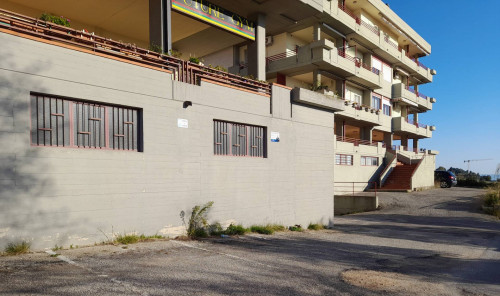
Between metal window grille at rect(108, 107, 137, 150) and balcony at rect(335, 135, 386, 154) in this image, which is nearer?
metal window grille at rect(108, 107, 137, 150)

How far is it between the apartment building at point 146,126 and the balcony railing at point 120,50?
0.14 feet

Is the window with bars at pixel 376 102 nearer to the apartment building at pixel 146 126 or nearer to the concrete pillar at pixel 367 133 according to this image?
the concrete pillar at pixel 367 133

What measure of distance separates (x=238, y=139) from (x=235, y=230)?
2909mm

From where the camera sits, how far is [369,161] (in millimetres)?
30422

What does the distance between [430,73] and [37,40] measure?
4711cm

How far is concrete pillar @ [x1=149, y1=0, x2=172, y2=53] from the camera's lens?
38.0 feet

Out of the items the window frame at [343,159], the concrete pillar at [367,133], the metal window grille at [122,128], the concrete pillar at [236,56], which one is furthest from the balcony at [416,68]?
the metal window grille at [122,128]

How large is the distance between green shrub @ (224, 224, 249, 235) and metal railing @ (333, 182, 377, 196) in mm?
16434

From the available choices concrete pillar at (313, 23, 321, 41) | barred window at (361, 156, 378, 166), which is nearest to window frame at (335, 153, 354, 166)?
barred window at (361, 156, 378, 166)

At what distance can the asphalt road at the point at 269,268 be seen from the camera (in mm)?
5137

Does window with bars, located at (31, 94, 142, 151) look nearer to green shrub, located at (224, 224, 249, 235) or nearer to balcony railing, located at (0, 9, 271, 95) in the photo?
balcony railing, located at (0, 9, 271, 95)

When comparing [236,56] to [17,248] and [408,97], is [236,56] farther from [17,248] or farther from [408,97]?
[408,97]

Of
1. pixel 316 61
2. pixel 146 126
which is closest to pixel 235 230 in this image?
pixel 146 126

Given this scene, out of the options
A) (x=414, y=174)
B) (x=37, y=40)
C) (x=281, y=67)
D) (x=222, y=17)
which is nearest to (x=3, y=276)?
(x=37, y=40)
